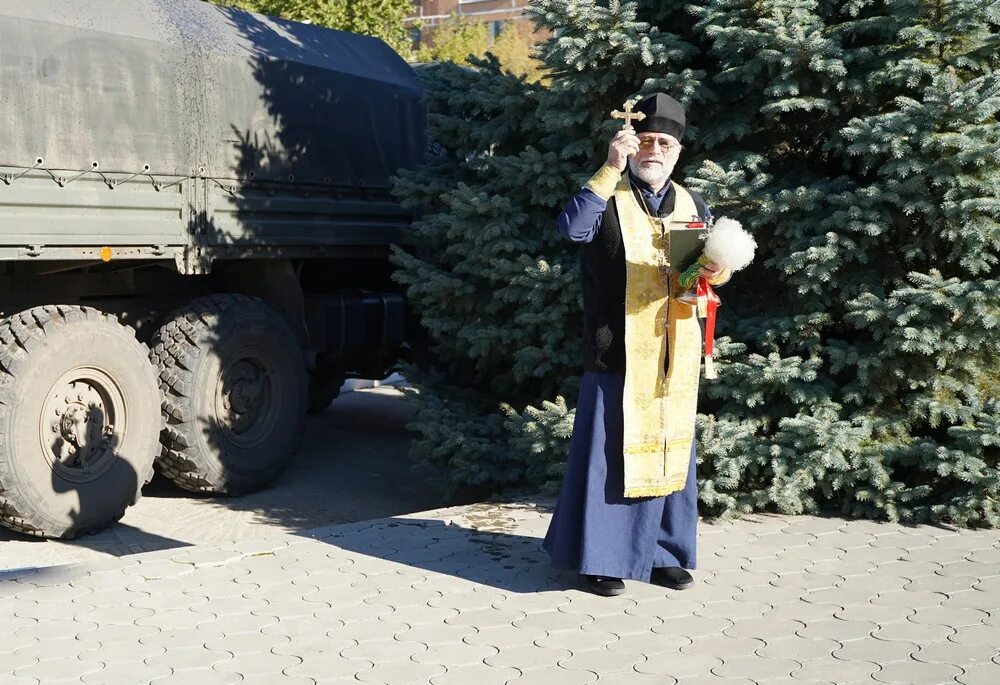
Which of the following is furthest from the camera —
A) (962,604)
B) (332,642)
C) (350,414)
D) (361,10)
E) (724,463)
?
(361,10)

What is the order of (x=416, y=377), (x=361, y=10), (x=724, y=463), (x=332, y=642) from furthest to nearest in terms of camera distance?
1. (x=361, y=10)
2. (x=416, y=377)
3. (x=724, y=463)
4. (x=332, y=642)

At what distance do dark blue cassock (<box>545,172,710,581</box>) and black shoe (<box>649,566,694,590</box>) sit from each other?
36 millimetres

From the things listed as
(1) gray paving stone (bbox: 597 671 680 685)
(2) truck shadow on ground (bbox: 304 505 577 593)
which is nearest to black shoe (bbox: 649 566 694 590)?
(2) truck shadow on ground (bbox: 304 505 577 593)

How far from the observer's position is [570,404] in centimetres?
700

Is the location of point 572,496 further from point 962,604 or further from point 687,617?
point 962,604

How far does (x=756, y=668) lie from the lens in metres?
4.27

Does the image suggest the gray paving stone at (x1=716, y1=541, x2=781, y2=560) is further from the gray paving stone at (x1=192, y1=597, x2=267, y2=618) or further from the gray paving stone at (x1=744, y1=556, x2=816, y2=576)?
the gray paving stone at (x1=192, y1=597, x2=267, y2=618)

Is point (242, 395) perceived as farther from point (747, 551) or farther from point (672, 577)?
point (672, 577)

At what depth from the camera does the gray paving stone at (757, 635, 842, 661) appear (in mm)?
4383

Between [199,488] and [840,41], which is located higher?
[840,41]

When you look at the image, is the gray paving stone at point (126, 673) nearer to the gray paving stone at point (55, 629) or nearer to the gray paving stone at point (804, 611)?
the gray paving stone at point (55, 629)

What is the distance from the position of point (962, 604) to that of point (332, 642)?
224 cm

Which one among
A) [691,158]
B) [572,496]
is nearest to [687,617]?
[572,496]

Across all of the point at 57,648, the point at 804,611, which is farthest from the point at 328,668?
the point at 804,611
